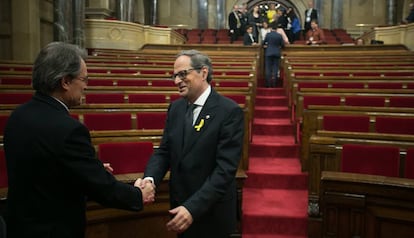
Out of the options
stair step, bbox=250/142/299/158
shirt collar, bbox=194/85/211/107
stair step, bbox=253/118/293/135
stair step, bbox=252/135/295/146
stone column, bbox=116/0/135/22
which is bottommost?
stair step, bbox=250/142/299/158

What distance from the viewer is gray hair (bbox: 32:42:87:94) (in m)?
1.22

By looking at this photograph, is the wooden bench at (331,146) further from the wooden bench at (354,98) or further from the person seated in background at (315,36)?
the person seated in background at (315,36)

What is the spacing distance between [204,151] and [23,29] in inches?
246

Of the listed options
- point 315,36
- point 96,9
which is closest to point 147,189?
point 315,36

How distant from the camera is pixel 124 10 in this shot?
11227mm

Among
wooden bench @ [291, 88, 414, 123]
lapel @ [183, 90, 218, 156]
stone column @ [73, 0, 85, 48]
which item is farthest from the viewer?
stone column @ [73, 0, 85, 48]

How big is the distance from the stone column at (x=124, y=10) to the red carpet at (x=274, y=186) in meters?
7.16

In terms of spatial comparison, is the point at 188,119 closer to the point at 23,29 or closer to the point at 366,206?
the point at 366,206

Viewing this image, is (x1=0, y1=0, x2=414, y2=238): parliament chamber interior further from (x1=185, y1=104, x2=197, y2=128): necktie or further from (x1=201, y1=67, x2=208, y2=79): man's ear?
(x1=201, y1=67, x2=208, y2=79): man's ear

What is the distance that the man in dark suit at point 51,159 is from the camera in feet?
3.93

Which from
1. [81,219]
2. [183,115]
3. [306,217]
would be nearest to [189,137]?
[183,115]

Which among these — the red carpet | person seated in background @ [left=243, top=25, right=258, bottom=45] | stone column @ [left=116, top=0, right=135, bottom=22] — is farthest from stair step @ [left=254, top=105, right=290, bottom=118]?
stone column @ [left=116, top=0, right=135, bottom=22]

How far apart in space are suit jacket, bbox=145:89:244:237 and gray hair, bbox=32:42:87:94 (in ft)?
1.60

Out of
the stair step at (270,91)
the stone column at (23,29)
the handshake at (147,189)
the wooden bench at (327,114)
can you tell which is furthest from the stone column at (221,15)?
the handshake at (147,189)
